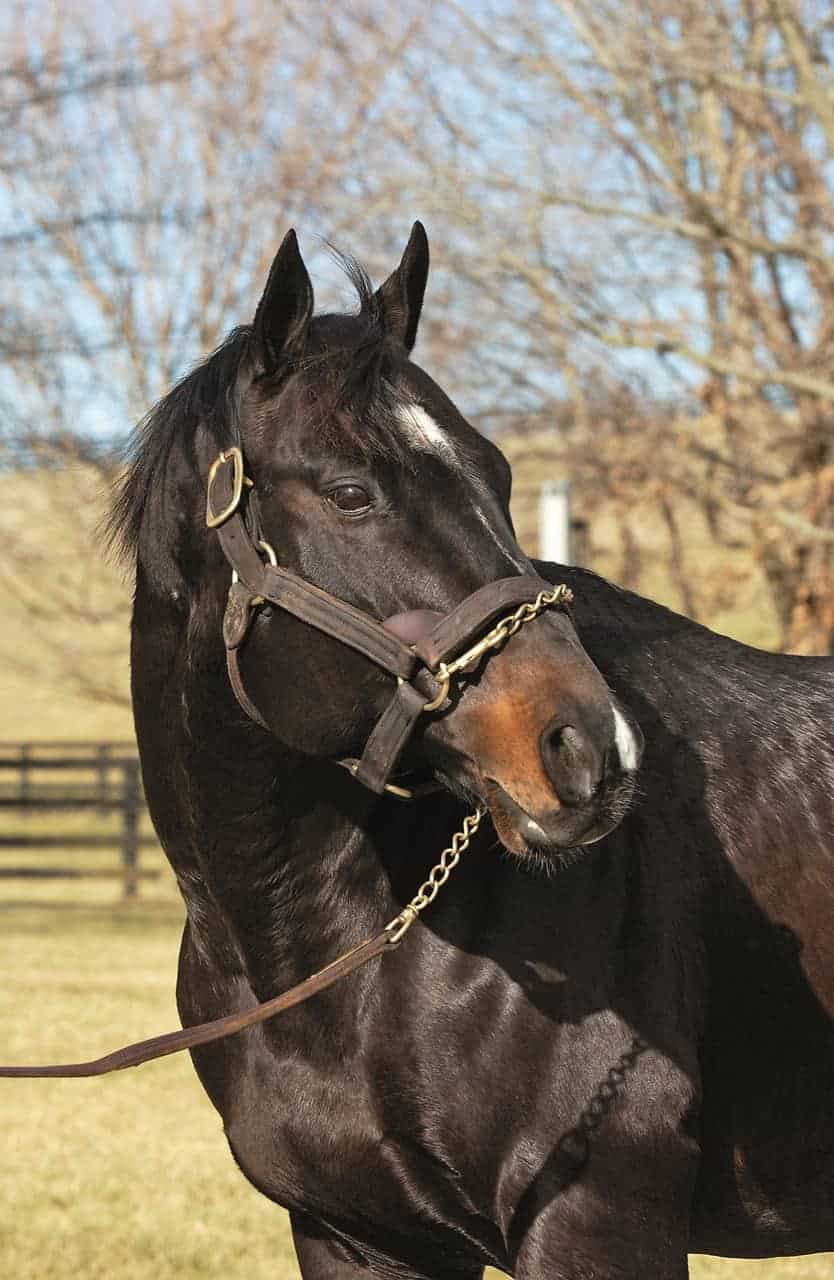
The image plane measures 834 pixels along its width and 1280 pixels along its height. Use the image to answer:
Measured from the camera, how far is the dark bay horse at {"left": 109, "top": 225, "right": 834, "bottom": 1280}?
269cm

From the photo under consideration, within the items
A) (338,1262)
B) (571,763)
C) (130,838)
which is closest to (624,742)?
(571,763)

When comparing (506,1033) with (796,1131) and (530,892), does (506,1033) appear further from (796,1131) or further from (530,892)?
(796,1131)

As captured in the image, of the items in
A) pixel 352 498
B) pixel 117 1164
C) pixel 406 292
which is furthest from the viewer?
A: pixel 117 1164

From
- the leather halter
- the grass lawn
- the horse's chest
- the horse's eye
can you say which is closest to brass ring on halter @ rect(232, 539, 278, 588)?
the leather halter

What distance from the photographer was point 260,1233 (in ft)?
19.2

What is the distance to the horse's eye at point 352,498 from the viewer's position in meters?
2.71

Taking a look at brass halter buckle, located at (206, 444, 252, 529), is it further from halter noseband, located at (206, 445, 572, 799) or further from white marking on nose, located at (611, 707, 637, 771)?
Result: white marking on nose, located at (611, 707, 637, 771)

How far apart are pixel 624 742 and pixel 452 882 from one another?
1.97 feet

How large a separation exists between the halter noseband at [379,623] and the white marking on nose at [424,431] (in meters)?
0.27

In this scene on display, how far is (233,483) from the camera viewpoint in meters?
2.86

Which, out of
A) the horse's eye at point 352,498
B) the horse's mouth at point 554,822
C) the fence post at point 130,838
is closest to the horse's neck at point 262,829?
the horse's eye at point 352,498

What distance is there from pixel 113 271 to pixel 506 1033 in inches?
631

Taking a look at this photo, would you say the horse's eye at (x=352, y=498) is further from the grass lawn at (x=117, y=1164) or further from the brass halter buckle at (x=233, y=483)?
the grass lawn at (x=117, y=1164)

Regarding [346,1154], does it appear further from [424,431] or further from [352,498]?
[424,431]
